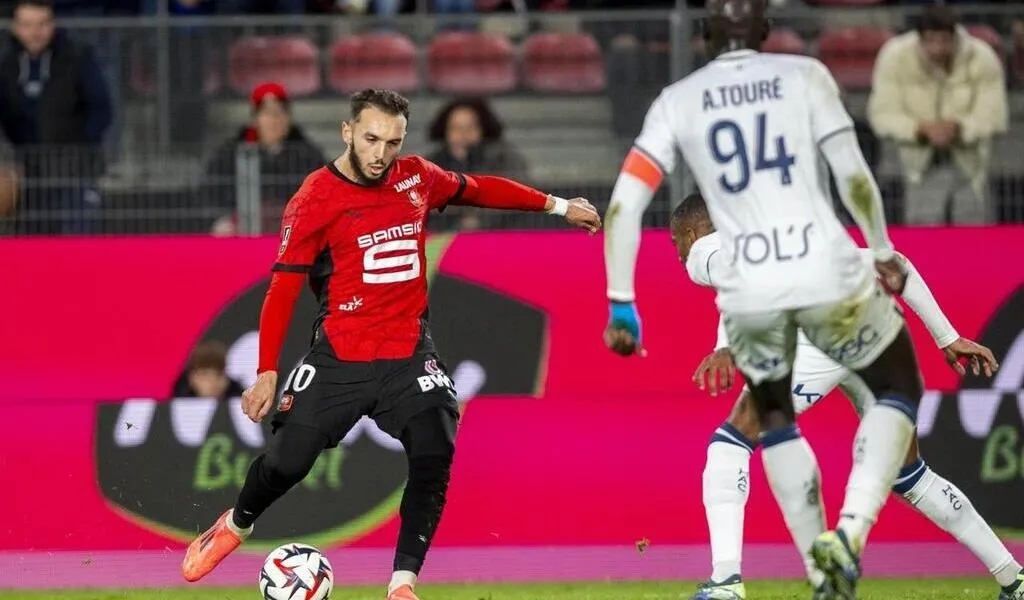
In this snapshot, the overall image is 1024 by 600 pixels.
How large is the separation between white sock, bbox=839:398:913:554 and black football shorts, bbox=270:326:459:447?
2019 mm

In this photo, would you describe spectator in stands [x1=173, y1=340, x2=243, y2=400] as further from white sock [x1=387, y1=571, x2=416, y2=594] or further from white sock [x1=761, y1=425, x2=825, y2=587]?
white sock [x1=761, y1=425, x2=825, y2=587]

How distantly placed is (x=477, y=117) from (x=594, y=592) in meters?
4.79

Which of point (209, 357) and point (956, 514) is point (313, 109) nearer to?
point (209, 357)

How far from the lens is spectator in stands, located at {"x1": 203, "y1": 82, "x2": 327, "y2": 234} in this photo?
11984 mm

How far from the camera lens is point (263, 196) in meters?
12.0

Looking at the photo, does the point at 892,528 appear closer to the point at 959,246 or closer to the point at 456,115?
the point at 959,246

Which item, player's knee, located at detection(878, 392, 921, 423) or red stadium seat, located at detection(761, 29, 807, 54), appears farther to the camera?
red stadium seat, located at detection(761, 29, 807, 54)

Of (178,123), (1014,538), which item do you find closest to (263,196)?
(178,123)

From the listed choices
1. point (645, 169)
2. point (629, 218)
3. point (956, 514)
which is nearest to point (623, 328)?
point (629, 218)

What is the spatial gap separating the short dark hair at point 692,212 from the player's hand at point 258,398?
6.21 ft

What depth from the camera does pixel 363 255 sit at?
7652 mm

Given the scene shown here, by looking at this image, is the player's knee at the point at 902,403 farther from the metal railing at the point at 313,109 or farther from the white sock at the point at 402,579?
the metal railing at the point at 313,109

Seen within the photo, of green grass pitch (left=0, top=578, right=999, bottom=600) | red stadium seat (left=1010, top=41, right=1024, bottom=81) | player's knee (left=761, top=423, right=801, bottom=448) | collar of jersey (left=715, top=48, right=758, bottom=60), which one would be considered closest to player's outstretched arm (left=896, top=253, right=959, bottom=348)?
player's knee (left=761, top=423, right=801, bottom=448)

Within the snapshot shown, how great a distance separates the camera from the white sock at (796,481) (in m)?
6.50
